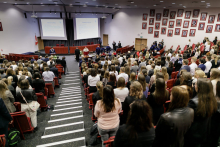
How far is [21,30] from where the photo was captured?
48.5 ft

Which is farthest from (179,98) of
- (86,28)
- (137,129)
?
(86,28)

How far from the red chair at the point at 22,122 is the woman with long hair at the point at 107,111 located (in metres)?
1.92

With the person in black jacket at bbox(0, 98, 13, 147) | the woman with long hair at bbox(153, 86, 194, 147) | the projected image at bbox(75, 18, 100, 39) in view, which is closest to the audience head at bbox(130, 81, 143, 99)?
the woman with long hair at bbox(153, 86, 194, 147)

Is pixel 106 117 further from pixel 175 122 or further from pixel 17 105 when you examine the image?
pixel 17 105

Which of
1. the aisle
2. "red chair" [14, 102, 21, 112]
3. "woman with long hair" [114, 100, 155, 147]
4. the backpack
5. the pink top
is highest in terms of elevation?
"woman with long hair" [114, 100, 155, 147]

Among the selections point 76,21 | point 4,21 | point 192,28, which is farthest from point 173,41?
point 4,21

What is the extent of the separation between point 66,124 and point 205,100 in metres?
3.30

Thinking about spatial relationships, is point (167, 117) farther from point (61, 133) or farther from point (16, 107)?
point (16, 107)

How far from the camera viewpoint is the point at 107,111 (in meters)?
2.13

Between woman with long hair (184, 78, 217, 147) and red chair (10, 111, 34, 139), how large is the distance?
3246mm

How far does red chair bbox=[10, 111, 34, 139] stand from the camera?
2.96 metres

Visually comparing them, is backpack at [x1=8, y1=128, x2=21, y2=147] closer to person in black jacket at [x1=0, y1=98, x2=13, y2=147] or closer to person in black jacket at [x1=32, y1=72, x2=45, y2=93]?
person in black jacket at [x1=0, y1=98, x2=13, y2=147]

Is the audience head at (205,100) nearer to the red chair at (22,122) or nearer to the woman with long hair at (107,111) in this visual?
the woman with long hair at (107,111)

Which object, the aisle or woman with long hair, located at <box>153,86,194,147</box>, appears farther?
the aisle
